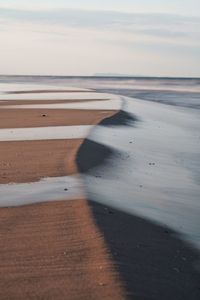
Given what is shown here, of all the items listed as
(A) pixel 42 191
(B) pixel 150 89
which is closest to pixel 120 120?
(A) pixel 42 191

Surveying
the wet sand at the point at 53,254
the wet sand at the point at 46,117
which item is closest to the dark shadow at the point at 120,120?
the wet sand at the point at 46,117

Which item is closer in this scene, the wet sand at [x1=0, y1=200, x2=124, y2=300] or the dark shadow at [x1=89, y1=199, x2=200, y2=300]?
the wet sand at [x1=0, y1=200, x2=124, y2=300]

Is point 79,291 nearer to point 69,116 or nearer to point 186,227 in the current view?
point 186,227

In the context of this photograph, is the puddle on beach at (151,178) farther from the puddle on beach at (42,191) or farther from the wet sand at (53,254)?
the wet sand at (53,254)

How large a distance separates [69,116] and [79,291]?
21.6 meters

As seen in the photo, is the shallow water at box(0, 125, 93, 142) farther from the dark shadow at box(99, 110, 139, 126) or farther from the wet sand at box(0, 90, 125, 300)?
the wet sand at box(0, 90, 125, 300)

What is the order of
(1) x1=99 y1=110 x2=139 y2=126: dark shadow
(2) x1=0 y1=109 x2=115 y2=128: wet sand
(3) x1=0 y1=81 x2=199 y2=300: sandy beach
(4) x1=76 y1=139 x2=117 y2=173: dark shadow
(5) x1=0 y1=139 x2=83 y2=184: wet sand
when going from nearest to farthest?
(3) x1=0 y1=81 x2=199 y2=300: sandy beach < (5) x1=0 y1=139 x2=83 y2=184: wet sand < (4) x1=76 y1=139 x2=117 y2=173: dark shadow < (2) x1=0 y1=109 x2=115 y2=128: wet sand < (1) x1=99 y1=110 x2=139 y2=126: dark shadow

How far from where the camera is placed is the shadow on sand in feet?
22.4

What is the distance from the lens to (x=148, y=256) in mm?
7902

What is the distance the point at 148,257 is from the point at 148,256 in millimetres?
47

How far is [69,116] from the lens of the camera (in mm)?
27969

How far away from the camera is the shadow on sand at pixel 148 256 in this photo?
6832mm

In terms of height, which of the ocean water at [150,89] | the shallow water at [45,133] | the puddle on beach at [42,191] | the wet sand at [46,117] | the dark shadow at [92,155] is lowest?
the ocean water at [150,89]

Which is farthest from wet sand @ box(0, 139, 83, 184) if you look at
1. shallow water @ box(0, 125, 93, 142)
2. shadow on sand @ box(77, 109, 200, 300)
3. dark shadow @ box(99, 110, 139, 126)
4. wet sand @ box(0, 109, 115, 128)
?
dark shadow @ box(99, 110, 139, 126)
